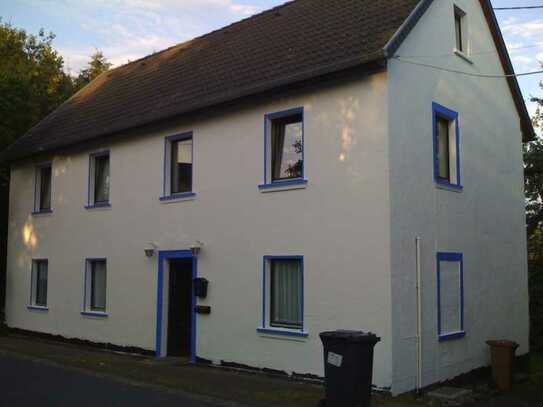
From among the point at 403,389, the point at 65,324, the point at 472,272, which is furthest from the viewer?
the point at 65,324

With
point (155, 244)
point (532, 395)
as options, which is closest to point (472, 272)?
point (532, 395)

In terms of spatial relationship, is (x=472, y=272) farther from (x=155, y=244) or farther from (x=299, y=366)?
(x=155, y=244)

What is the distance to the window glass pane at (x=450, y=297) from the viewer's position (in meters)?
11.8

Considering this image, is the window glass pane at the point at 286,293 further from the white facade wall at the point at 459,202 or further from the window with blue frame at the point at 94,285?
the window with blue frame at the point at 94,285

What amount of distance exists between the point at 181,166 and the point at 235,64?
2788mm

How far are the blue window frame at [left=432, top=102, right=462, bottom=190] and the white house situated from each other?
43 millimetres

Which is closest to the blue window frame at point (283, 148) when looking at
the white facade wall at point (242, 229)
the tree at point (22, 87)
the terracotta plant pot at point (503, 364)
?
the white facade wall at point (242, 229)

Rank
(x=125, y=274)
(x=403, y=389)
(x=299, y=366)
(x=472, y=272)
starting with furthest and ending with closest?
(x=125, y=274) < (x=472, y=272) < (x=299, y=366) < (x=403, y=389)

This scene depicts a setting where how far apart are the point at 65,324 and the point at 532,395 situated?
39.1ft

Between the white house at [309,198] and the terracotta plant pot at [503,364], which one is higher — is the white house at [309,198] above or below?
above

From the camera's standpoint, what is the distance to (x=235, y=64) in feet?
48.3

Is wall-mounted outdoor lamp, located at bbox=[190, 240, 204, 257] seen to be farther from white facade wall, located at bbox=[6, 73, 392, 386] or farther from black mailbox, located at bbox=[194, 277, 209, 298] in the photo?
black mailbox, located at bbox=[194, 277, 209, 298]

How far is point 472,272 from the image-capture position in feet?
42.3

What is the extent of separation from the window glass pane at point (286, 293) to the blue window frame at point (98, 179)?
636 centimetres
